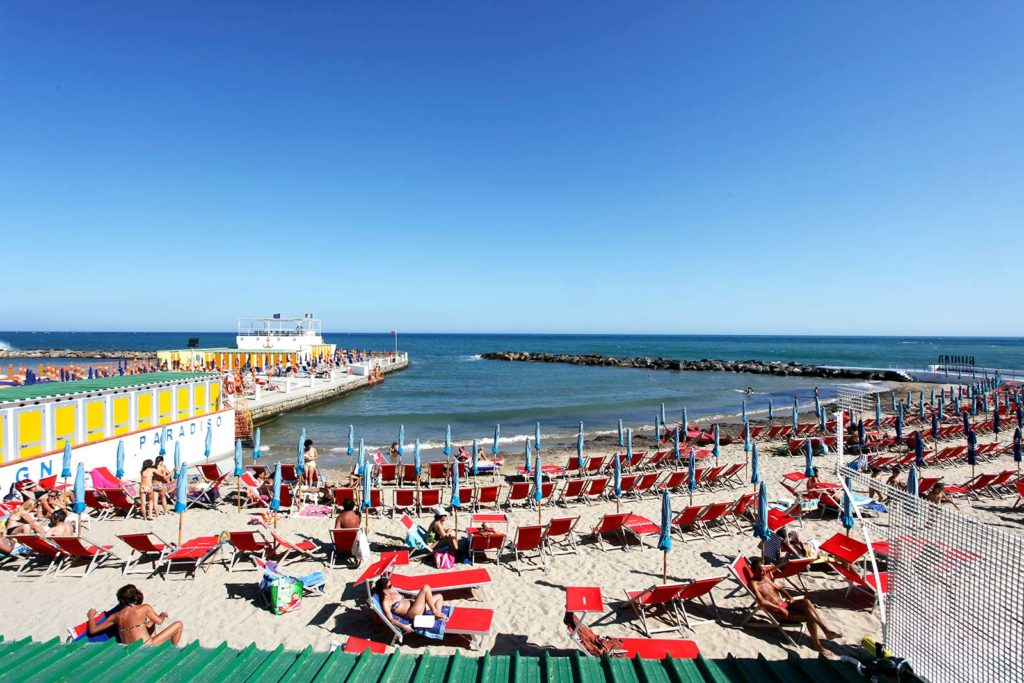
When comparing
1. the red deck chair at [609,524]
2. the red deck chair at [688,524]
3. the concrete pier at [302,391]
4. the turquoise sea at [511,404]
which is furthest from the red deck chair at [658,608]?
the concrete pier at [302,391]

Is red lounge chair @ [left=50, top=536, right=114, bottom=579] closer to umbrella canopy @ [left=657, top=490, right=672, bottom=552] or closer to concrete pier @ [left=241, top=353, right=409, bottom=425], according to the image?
umbrella canopy @ [left=657, top=490, right=672, bottom=552]

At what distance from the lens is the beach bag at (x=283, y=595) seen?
634 centimetres

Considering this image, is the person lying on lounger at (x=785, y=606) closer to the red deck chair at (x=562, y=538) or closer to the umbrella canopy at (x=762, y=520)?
the umbrella canopy at (x=762, y=520)

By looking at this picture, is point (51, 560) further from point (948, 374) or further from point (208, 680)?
point (948, 374)

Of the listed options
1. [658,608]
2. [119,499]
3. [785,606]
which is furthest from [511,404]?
[785,606]

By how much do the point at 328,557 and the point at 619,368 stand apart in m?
58.1

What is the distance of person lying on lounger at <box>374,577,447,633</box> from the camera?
5.73 meters

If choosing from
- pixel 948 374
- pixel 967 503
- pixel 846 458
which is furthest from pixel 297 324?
pixel 948 374

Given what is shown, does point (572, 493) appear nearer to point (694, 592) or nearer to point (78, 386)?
point (694, 592)

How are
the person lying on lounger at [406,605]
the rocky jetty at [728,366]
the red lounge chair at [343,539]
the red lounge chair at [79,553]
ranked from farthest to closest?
the rocky jetty at [728,366] → the red lounge chair at [343,539] → the red lounge chair at [79,553] → the person lying on lounger at [406,605]

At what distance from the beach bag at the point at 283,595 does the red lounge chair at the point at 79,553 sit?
312 centimetres

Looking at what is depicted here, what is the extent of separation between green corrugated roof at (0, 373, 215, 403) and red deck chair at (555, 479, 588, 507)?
36.1 ft

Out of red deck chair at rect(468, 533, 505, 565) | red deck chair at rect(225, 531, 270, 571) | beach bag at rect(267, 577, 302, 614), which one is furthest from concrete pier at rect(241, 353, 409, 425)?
beach bag at rect(267, 577, 302, 614)

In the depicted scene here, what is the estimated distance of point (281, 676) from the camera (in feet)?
10.7
